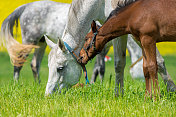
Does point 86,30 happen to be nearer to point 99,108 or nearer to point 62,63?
point 62,63

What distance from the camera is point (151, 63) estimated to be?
12.7 ft

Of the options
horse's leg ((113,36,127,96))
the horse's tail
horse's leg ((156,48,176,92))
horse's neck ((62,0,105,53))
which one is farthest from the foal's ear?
the horse's tail

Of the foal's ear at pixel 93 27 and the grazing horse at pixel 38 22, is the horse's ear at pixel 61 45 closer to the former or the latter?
the foal's ear at pixel 93 27

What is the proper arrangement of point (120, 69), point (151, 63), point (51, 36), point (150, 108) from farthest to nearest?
point (51, 36) < point (120, 69) < point (151, 63) < point (150, 108)

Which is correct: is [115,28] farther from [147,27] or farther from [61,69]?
[61,69]

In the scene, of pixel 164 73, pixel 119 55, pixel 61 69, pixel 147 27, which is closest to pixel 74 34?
pixel 61 69

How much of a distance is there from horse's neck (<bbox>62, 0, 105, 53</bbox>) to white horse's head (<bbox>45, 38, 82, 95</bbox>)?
0.20m

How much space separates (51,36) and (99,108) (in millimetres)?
4625

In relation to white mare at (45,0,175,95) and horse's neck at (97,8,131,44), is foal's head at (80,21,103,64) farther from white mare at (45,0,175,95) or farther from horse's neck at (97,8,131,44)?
white mare at (45,0,175,95)

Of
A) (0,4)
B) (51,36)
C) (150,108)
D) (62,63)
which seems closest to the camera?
(150,108)

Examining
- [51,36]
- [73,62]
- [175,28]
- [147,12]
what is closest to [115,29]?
[147,12]

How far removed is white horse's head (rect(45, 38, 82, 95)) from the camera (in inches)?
191

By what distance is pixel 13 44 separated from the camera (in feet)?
23.5

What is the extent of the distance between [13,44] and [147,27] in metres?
4.24
